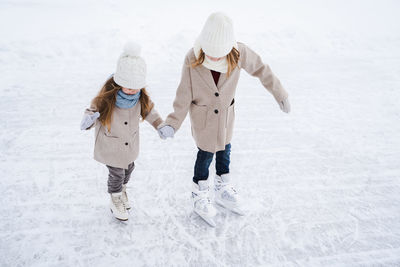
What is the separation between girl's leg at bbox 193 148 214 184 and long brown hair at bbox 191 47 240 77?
64 centimetres

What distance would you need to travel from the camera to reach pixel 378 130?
376 centimetres

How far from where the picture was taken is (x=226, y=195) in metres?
2.61

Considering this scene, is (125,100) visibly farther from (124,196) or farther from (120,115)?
(124,196)

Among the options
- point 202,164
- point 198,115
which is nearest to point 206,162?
point 202,164

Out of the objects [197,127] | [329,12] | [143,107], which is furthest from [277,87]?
[329,12]

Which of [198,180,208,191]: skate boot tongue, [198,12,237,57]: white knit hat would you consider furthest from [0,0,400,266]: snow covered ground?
[198,12,237,57]: white knit hat

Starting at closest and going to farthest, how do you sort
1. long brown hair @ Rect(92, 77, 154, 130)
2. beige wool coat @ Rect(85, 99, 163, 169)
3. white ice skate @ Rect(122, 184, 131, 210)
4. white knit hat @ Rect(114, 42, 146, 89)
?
white knit hat @ Rect(114, 42, 146, 89)
long brown hair @ Rect(92, 77, 154, 130)
beige wool coat @ Rect(85, 99, 163, 169)
white ice skate @ Rect(122, 184, 131, 210)

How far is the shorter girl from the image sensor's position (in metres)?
1.88

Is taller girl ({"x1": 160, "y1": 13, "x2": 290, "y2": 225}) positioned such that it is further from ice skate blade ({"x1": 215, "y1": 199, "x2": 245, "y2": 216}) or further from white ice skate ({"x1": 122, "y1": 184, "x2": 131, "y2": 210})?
white ice skate ({"x1": 122, "y1": 184, "x2": 131, "y2": 210})

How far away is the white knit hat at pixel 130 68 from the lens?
1.85 metres

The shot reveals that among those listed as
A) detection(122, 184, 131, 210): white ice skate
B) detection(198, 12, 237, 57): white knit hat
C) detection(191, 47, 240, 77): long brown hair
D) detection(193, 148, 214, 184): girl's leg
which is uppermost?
detection(198, 12, 237, 57): white knit hat

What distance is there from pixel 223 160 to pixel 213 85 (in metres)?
0.69

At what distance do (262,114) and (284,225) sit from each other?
175 cm

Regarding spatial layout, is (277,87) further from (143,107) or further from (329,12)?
(329,12)
